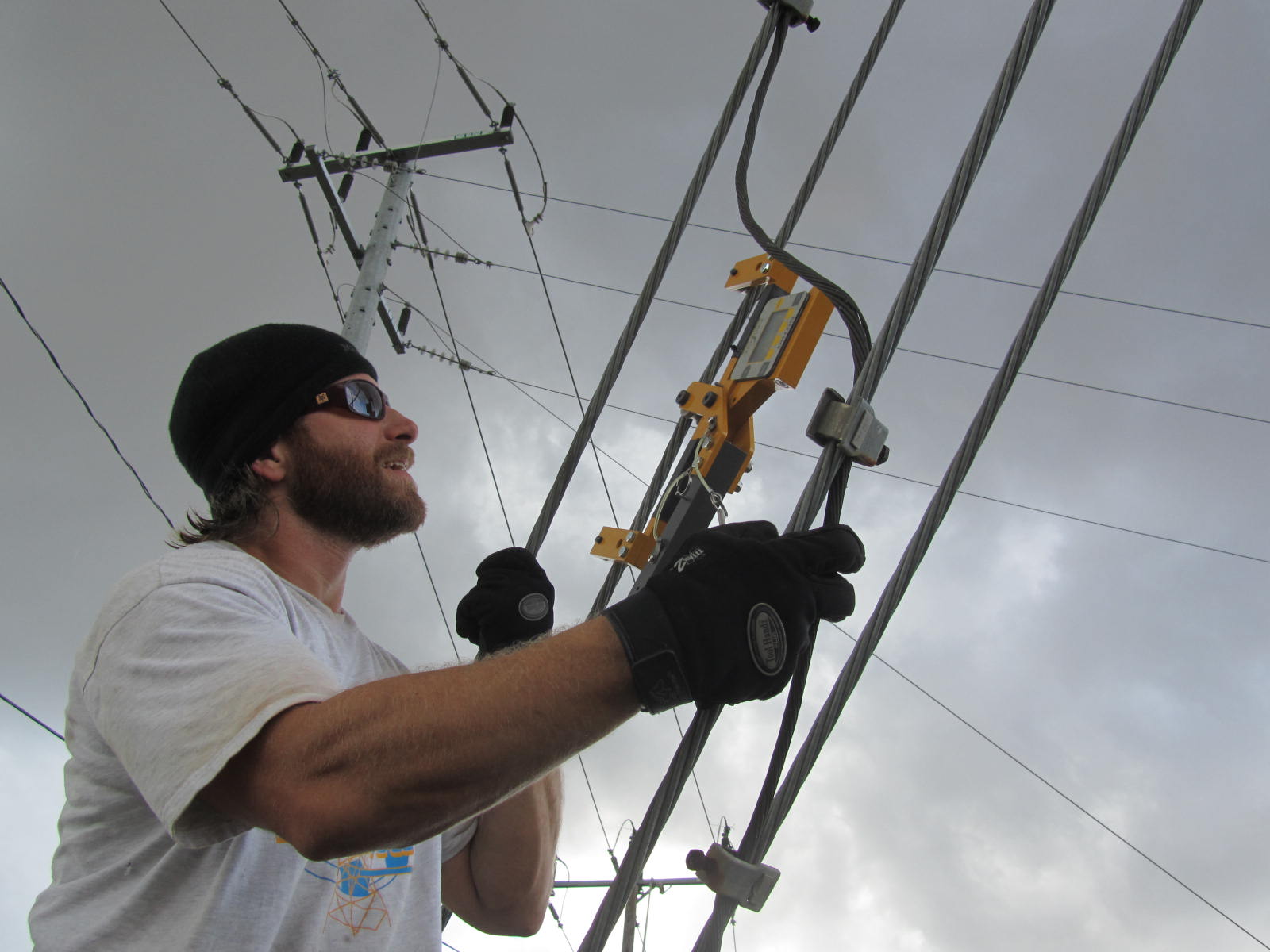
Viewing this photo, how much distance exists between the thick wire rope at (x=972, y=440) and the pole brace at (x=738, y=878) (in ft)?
0.09

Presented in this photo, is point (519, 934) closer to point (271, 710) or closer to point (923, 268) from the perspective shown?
point (271, 710)

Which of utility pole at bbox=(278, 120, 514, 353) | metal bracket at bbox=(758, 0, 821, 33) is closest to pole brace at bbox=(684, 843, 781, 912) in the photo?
metal bracket at bbox=(758, 0, 821, 33)

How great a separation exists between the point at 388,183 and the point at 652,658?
25.6ft

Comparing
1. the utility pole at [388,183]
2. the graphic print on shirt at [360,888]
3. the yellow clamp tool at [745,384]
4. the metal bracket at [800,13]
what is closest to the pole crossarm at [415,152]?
the utility pole at [388,183]

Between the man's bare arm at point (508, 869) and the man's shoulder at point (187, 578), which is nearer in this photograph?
the man's shoulder at point (187, 578)

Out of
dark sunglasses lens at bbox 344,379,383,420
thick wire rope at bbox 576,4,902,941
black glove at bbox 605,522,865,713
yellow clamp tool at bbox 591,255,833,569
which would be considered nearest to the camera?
black glove at bbox 605,522,865,713

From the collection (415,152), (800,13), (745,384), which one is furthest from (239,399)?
(415,152)

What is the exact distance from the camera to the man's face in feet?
6.70

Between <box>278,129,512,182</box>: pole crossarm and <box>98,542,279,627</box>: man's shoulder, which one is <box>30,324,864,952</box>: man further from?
<box>278,129,512,182</box>: pole crossarm

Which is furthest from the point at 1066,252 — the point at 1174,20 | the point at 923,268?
the point at 1174,20

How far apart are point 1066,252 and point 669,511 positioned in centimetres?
156

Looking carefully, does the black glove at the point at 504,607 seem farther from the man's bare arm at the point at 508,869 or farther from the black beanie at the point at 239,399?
the black beanie at the point at 239,399

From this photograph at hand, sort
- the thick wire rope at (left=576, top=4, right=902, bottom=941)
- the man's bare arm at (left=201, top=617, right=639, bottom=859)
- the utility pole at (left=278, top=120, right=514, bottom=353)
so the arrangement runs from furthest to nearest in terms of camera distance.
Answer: the utility pole at (left=278, top=120, right=514, bottom=353) → the thick wire rope at (left=576, top=4, right=902, bottom=941) → the man's bare arm at (left=201, top=617, right=639, bottom=859)

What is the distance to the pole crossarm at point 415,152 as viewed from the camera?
25.9ft
